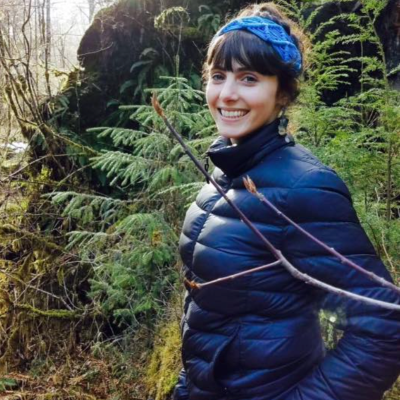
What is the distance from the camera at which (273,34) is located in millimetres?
1688

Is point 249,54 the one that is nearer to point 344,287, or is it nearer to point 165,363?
point 344,287

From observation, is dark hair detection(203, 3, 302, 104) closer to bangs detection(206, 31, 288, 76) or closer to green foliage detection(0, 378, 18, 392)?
bangs detection(206, 31, 288, 76)

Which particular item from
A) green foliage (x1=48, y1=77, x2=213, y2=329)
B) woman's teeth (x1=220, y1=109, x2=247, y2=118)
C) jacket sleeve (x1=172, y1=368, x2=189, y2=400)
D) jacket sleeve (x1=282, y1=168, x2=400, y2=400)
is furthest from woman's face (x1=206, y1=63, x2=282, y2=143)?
green foliage (x1=48, y1=77, x2=213, y2=329)

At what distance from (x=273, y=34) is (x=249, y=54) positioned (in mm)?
121

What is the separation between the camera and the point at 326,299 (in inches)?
61.2

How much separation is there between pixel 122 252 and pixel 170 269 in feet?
2.40

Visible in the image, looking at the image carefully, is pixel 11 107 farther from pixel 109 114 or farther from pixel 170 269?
pixel 170 269

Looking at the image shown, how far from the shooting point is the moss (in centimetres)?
368

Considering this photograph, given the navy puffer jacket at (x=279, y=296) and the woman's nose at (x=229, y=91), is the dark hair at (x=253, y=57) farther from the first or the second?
the navy puffer jacket at (x=279, y=296)

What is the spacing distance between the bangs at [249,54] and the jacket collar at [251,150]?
20 cm

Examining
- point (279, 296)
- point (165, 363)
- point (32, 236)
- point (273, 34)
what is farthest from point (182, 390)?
point (32, 236)

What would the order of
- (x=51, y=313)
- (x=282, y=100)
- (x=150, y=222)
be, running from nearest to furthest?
(x=282, y=100), (x=150, y=222), (x=51, y=313)

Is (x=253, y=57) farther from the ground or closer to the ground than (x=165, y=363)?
farther from the ground

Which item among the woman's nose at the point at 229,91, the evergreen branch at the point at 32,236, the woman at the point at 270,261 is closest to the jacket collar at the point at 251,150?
the woman at the point at 270,261
